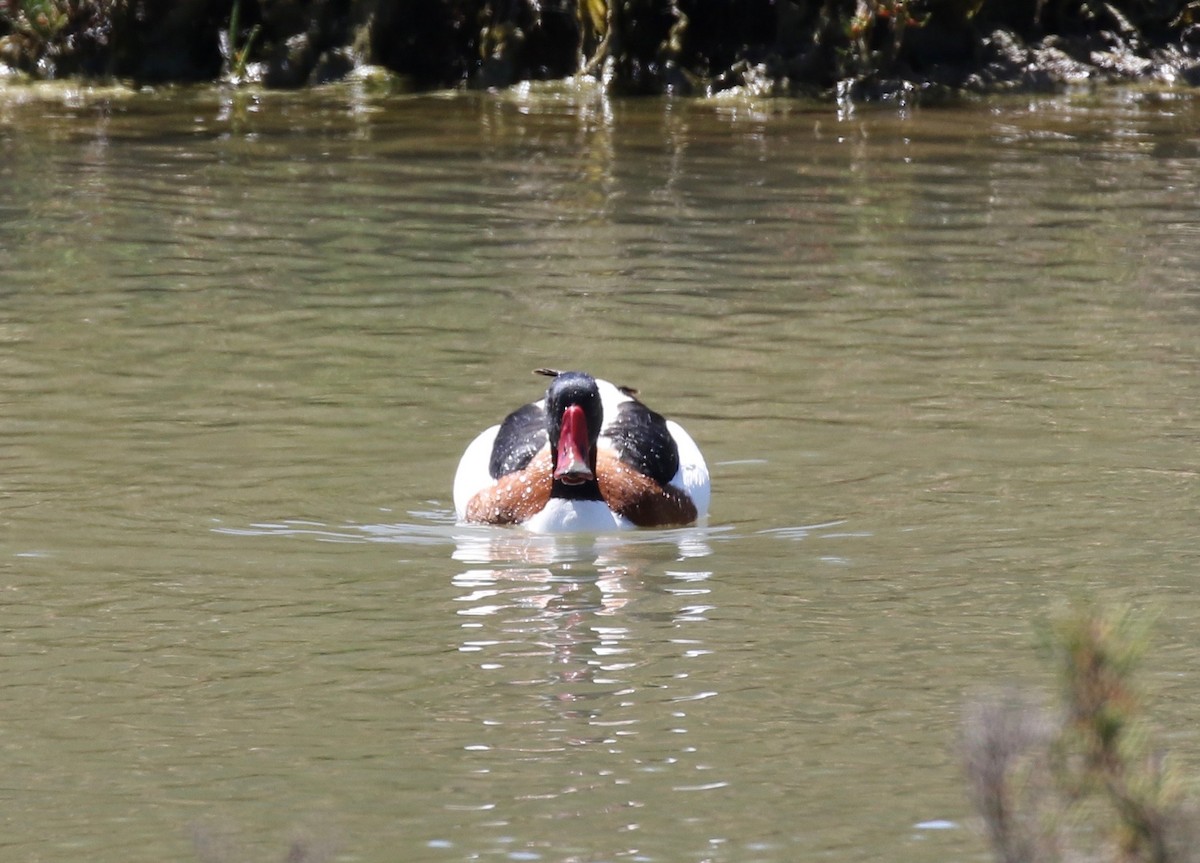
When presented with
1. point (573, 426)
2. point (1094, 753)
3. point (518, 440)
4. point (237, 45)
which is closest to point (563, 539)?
point (573, 426)

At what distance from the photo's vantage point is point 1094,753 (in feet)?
10.5

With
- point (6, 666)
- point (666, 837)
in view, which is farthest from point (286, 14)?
point (666, 837)

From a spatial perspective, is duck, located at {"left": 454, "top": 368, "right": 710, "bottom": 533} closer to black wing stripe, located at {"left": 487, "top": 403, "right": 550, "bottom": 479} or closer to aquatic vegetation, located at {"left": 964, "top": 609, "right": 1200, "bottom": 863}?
black wing stripe, located at {"left": 487, "top": 403, "right": 550, "bottom": 479}

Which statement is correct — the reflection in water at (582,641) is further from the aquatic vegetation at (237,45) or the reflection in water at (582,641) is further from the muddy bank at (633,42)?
the aquatic vegetation at (237,45)

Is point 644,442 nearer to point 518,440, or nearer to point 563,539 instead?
point 518,440

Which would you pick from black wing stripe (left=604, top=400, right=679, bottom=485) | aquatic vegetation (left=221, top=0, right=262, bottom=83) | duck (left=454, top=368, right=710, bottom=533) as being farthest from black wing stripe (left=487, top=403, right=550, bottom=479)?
aquatic vegetation (left=221, top=0, right=262, bottom=83)

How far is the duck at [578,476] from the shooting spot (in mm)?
8430

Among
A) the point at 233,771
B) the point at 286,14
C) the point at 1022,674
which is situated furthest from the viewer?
the point at 286,14

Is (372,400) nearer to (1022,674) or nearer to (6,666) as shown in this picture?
(6,666)

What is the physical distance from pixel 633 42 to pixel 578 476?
1343 cm

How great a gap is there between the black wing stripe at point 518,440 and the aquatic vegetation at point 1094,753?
214 inches

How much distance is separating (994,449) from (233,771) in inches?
168

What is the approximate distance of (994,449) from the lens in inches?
358

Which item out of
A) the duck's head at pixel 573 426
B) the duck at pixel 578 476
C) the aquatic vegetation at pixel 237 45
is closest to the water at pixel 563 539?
the duck at pixel 578 476
